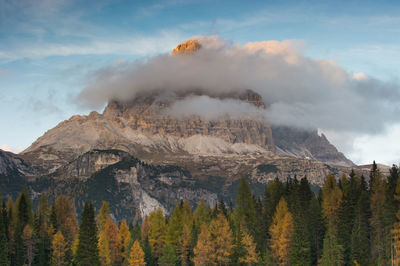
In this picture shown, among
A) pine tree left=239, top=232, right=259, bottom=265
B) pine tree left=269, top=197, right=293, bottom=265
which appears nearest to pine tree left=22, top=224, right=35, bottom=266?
pine tree left=239, top=232, right=259, bottom=265

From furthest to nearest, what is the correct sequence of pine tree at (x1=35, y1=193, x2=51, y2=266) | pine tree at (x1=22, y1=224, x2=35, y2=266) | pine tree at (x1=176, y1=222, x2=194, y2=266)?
1. pine tree at (x1=176, y1=222, x2=194, y2=266)
2. pine tree at (x1=35, y1=193, x2=51, y2=266)
3. pine tree at (x1=22, y1=224, x2=35, y2=266)

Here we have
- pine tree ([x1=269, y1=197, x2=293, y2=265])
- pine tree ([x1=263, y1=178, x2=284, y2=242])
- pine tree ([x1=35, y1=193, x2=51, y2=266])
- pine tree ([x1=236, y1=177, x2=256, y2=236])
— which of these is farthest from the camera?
pine tree ([x1=236, y1=177, x2=256, y2=236])

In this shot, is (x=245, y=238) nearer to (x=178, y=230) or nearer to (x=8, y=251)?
(x=178, y=230)

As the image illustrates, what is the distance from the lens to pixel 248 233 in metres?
147

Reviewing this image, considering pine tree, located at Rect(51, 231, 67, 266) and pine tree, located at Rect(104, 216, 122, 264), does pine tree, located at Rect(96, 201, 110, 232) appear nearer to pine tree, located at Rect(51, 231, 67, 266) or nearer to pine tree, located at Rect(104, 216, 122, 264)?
pine tree, located at Rect(104, 216, 122, 264)

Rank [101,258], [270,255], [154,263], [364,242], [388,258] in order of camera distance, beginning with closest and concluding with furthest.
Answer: [388,258] < [364,242] < [270,255] < [101,258] < [154,263]

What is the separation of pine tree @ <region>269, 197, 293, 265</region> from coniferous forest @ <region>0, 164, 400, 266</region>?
219 millimetres

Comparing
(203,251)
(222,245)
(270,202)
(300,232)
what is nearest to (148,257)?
(203,251)

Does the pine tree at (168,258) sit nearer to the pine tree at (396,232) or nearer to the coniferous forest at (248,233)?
the coniferous forest at (248,233)

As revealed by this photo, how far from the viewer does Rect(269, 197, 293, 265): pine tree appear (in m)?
133

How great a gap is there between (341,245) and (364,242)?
219 inches

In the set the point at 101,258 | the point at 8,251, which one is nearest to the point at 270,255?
the point at 101,258

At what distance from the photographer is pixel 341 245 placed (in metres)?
128

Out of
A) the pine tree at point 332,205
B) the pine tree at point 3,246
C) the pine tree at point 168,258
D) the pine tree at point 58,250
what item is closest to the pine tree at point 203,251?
the pine tree at point 168,258
